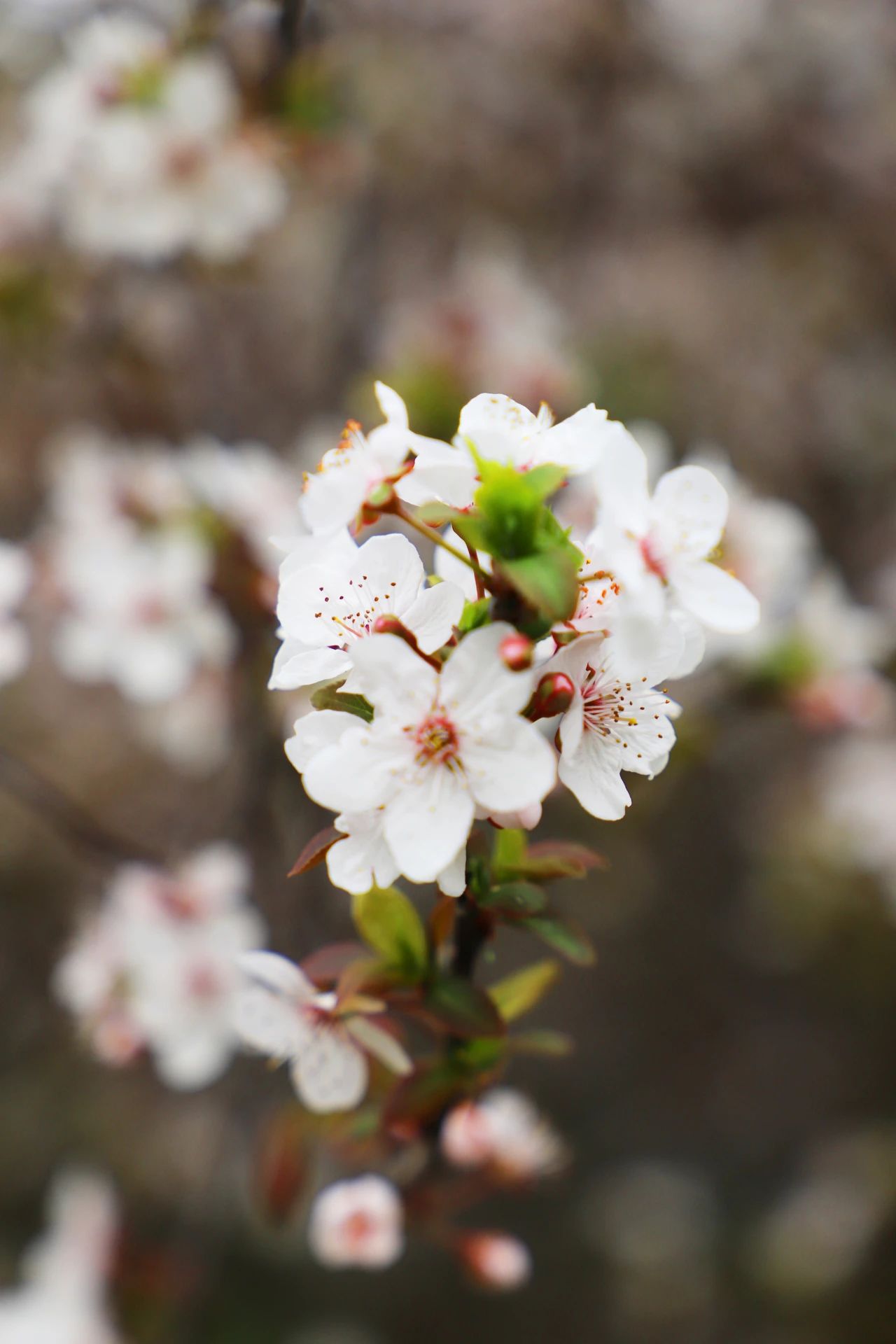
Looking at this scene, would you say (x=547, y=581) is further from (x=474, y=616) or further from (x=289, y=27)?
(x=289, y=27)

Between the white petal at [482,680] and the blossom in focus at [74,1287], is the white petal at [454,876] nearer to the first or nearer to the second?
the white petal at [482,680]

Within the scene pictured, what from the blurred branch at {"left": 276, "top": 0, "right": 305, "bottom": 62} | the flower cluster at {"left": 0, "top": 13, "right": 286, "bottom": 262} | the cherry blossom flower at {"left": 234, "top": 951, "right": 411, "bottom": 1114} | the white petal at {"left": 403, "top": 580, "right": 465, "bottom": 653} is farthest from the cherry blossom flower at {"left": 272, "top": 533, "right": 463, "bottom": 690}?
the flower cluster at {"left": 0, "top": 13, "right": 286, "bottom": 262}

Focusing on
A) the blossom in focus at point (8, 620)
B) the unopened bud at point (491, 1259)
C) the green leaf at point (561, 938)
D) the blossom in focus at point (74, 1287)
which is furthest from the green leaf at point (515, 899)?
the blossom in focus at point (74, 1287)

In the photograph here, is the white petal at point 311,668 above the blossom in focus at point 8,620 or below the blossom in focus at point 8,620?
above

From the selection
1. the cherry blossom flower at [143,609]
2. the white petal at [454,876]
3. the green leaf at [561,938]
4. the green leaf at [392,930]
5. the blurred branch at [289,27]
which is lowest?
the cherry blossom flower at [143,609]

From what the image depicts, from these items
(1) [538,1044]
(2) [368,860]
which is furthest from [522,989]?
(2) [368,860]
